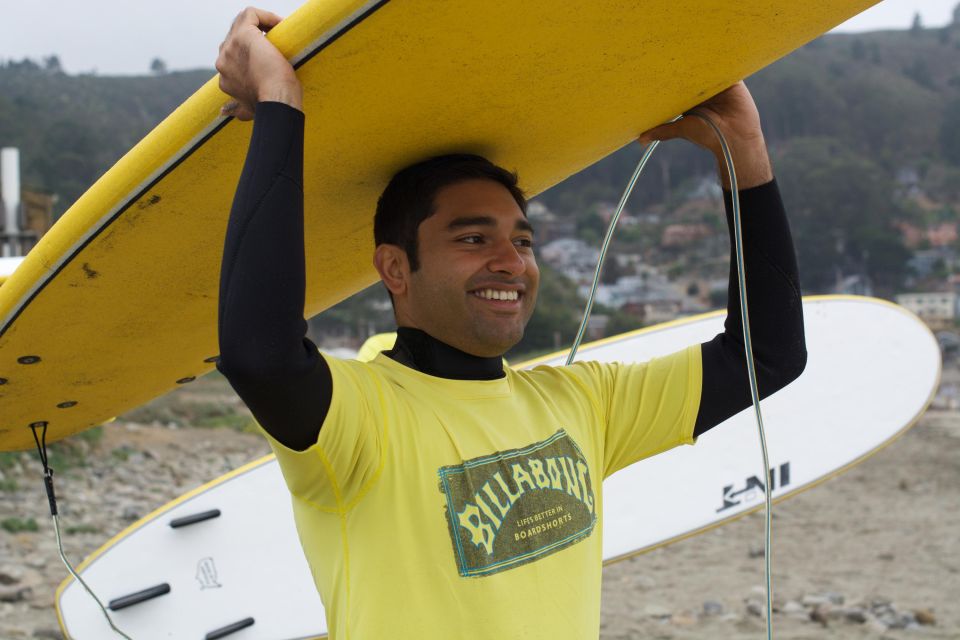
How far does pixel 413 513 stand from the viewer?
1.34 metres

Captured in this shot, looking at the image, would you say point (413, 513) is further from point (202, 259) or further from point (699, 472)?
point (699, 472)

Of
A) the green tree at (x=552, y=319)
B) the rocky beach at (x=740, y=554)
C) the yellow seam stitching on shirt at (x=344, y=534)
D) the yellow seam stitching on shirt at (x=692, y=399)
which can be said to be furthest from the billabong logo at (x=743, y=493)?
the green tree at (x=552, y=319)

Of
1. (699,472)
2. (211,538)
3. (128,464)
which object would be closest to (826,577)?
(699,472)

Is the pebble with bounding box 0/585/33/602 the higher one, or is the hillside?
Result: the hillside

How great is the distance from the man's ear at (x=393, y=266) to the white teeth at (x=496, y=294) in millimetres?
137

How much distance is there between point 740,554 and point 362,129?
8079 mm

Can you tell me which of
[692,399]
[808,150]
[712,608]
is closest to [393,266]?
[692,399]

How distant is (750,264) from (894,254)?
52.2 metres

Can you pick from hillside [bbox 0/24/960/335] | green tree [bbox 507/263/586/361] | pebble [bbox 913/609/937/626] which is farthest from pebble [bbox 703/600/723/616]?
hillside [bbox 0/24/960/335]

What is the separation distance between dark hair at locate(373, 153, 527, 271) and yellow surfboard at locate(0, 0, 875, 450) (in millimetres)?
26

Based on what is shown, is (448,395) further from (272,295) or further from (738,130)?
(738,130)

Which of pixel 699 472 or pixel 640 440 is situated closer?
pixel 640 440

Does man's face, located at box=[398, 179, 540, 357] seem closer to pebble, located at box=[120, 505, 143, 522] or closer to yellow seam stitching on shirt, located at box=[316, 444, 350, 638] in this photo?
yellow seam stitching on shirt, located at box=[316, 444, 350, 638]

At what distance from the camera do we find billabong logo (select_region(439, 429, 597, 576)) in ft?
4.45
